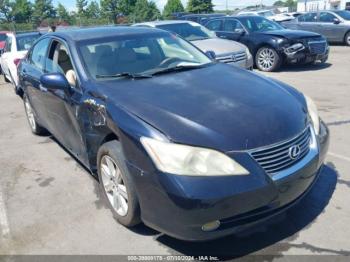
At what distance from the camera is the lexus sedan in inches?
102

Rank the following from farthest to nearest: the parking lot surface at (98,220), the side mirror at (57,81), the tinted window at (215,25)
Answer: the tinted window at (215,25)
the side mirror at (57,81)
the parking lot surface at (98,220)

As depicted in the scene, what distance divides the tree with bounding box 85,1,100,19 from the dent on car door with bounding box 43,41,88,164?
196 ft

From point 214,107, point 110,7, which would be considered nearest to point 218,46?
point 214,107

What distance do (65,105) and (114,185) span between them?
1.20 m

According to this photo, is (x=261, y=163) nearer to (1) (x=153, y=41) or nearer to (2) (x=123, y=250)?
(2) (x=123, y=250)

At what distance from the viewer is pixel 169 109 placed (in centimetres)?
297

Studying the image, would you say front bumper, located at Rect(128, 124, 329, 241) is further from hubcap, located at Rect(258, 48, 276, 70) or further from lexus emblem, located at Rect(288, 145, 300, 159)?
hubcap, located at Rect(258, 48, 276, 70)

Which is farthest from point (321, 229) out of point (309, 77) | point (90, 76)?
point (309, 77)

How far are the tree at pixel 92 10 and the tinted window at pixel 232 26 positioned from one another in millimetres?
52548

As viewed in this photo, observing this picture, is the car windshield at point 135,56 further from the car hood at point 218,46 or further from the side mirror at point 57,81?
the car hood at point 218,46

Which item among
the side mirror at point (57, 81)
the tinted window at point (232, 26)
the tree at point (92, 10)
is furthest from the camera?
the tree at point (92, 10)

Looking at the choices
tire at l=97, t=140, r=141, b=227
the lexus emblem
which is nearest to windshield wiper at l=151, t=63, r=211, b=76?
tire at l=97, t=140, r=141, b=227

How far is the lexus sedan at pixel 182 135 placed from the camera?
258 cm

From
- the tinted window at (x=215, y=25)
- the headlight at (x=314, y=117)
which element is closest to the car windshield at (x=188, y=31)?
the tinted window at (x=215, y=25)
